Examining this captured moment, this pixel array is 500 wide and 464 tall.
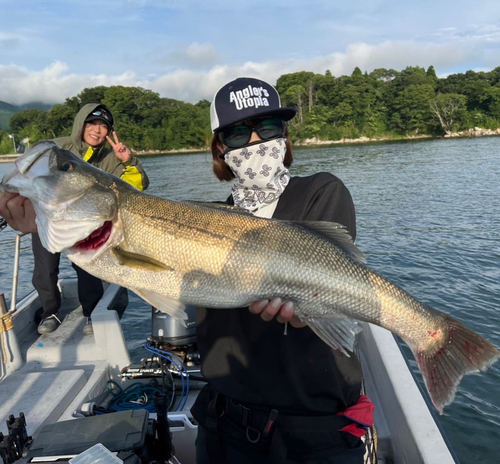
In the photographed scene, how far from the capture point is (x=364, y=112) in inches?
3504

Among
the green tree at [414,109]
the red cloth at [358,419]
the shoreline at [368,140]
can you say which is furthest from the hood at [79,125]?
the green tree at [414,109]

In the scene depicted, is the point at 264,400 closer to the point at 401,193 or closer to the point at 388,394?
the point at 388,394

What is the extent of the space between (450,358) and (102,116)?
17.1 ft

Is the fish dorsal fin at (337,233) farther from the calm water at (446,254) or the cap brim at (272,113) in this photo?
the calm water at (446,254)

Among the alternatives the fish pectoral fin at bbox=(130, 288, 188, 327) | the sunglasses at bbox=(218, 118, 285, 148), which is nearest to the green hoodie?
the sunglasses at bbox=(218, 118, 285, 148)

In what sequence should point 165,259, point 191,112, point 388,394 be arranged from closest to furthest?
1. point 165,259
2. point 388,394
3. point 191,112

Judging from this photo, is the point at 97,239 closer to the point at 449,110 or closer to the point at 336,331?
the point at 336,331

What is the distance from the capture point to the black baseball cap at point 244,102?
8.33 ft

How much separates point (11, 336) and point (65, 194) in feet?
9.59

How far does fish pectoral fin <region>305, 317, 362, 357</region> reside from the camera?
2.20 metres

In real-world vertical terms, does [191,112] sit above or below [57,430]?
above

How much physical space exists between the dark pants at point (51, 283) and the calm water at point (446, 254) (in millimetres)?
1771

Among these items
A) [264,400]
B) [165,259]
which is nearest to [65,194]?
[165,259]

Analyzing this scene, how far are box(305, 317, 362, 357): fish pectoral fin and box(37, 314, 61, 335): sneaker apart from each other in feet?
14.4
